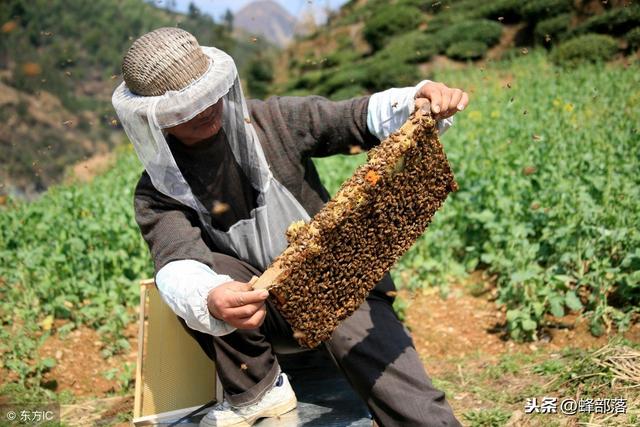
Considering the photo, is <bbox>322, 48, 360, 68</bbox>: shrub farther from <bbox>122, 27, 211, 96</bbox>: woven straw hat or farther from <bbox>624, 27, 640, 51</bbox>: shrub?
<bbox>122, 27, 211, 96</bbox>: woven straw hat

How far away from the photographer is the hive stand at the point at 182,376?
10.3ft

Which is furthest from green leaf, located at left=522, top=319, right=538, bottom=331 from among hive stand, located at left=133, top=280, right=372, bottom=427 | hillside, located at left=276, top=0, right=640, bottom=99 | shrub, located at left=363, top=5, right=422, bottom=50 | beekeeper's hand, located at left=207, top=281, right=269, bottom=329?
shrub, located at left=363, top=5, right=422, bottom=50

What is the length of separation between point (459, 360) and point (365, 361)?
5.74 ft

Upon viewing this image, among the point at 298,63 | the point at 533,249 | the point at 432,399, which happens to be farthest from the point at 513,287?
the point at 298,63

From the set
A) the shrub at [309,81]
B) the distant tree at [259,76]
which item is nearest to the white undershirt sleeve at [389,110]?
the shrub at [309,81]

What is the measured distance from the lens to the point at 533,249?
457 cm

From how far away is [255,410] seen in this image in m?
2.86

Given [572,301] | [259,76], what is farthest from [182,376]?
[259,76]

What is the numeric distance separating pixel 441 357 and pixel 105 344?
252 centimetres

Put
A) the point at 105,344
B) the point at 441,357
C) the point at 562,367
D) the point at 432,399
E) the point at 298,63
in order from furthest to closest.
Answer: the point at 298,63, the point at 105,344, the point at 441,357, the point at 562,367, the point at 432,399

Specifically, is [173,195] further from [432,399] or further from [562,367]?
[562,367]

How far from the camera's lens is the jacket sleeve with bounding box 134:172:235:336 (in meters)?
2.46

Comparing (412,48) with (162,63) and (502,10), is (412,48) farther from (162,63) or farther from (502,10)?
(162,63)

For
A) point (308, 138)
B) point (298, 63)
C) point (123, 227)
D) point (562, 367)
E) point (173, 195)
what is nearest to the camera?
point (173, 195)
